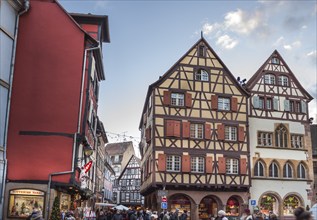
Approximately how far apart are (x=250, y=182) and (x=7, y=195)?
69.5ft

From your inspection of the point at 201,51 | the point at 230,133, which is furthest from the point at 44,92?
the point at 230,133

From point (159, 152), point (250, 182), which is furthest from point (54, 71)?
point (250, 182)

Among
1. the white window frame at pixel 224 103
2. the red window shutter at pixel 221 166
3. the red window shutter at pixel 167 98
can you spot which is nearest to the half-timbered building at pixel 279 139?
the white window frame at pixel 224 103

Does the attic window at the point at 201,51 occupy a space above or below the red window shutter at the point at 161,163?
above

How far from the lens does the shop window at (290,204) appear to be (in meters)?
36.3

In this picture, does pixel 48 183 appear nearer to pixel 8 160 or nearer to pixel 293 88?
pixel 8 160

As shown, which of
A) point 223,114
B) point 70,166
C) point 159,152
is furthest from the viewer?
point 223,114

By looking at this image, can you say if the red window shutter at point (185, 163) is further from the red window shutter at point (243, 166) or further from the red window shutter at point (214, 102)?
the red window shutter at point (214, 102)

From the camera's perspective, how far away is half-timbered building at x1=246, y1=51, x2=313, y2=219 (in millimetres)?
36312

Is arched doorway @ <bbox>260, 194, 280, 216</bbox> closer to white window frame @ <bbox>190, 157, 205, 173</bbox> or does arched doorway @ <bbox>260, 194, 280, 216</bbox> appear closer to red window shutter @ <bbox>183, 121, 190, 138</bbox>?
white window frame @ <bbox>190, 157, 205, 173</bbox>

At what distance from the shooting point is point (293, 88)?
128ft

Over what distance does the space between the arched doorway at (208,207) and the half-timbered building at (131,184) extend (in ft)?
138

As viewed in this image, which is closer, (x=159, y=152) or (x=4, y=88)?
(x=4, y=88)

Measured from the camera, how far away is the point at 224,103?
36.6 meters
